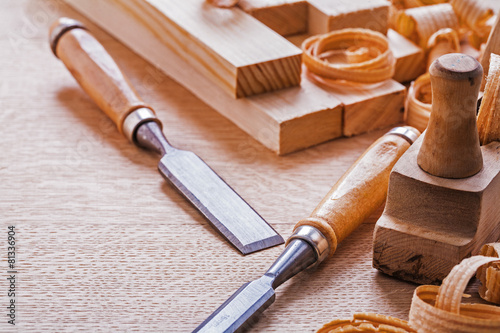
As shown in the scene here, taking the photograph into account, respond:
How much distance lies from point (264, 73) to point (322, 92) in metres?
0.09

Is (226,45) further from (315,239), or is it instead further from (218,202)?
(315,239)

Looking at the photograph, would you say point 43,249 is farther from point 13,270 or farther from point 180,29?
point 180,29

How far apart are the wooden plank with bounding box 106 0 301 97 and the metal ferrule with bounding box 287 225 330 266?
12.2 inches

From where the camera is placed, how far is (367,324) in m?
0.71

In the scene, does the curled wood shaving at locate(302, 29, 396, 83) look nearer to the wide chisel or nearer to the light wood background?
the light wood background

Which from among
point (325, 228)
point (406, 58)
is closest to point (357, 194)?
point (325, 228)

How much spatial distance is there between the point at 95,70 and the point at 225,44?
0.66 feet

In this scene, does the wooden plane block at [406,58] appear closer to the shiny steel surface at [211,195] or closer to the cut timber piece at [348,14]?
the cut timber piece at [348,14]

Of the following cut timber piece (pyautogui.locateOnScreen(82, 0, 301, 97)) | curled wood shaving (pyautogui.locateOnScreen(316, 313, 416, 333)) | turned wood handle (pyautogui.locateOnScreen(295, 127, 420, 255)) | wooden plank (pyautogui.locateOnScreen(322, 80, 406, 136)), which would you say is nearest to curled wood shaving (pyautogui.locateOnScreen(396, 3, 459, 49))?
wooden plank (pyautogui.locateOnScreen(322, 80, 406, 136))

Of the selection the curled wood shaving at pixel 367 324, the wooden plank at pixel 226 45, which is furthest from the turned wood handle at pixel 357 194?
the wooden plank at pixel 226 45

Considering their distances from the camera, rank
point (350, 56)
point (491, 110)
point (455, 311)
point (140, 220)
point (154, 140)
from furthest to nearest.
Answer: point (350, 56), point (154, 140), point (140, 220), point (491, 110), point (455, 311)

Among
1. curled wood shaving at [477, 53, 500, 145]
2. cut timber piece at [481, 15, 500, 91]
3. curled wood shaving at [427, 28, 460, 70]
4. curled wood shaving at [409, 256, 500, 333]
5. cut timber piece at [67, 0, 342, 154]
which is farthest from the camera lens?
curled wood shaving at [427, 28, 460, 70]

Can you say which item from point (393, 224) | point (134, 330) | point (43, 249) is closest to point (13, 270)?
point (43, 249)

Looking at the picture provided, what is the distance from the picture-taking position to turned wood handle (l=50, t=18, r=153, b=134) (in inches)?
40.8
